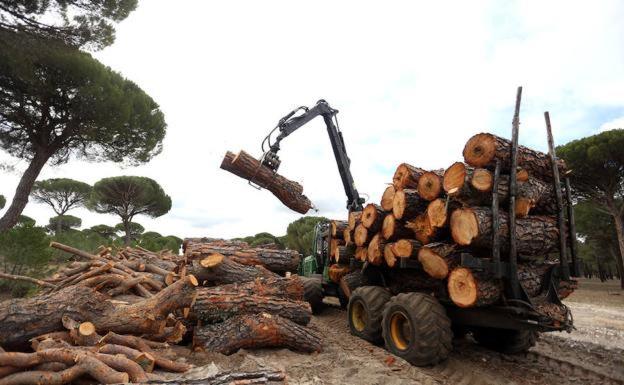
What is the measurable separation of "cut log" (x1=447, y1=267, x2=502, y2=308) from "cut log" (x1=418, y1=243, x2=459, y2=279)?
5.2 inches

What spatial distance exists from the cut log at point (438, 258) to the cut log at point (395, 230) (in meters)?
0.73

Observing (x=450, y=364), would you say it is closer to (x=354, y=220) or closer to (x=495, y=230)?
(x=495, y=230)

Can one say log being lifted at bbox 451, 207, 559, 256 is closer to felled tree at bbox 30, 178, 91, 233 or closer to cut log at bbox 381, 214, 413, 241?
cut log at bbox 381, 214, 413, 241

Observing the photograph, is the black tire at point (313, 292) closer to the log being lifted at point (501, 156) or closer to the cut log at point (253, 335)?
the cut log at point (253, 335)

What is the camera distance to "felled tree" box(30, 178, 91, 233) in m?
28.4

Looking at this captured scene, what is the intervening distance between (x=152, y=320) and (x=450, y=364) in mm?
3930

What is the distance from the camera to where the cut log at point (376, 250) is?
574cm

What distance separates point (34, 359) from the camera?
10.8 feet

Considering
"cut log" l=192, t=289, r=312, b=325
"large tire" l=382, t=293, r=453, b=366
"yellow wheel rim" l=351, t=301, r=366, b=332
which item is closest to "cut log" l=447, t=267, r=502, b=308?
"large tire" l=382, t=293, r=453, b=366

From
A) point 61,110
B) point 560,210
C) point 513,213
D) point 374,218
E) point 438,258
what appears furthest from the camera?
point 61,110

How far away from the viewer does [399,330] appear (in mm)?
5125

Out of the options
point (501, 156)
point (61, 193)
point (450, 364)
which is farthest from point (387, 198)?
point (61, 193)

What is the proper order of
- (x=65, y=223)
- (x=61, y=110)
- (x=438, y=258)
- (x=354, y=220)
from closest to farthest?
(x=438, y=258)
(x=354, y=220)
(x=61, y=110)
(x=65, y=223)

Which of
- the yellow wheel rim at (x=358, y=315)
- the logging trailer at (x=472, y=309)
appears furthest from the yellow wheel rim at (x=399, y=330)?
the yellow wheel rim at (x=358, y=315)
